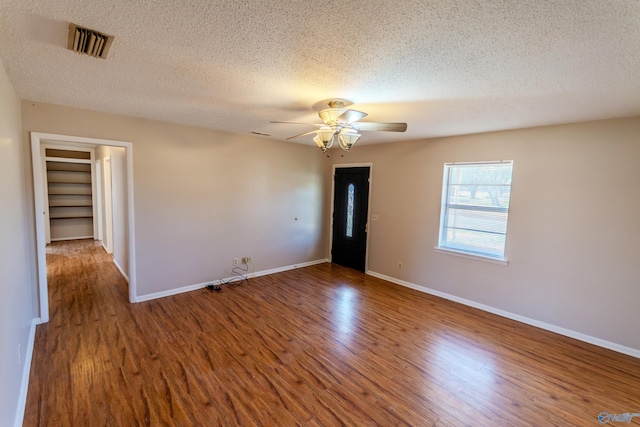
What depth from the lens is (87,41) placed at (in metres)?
1.63

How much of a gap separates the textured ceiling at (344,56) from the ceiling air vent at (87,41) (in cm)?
5

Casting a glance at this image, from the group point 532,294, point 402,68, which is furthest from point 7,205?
point 532,294

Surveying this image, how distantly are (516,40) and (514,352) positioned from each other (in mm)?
2911

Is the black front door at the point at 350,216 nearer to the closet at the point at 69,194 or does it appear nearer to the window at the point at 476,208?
the window at the point at 476,208

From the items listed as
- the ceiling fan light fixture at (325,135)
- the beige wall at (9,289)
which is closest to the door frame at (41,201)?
the beige wall at (9,289)

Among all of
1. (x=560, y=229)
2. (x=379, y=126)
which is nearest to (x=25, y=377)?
(x=379, y=126)

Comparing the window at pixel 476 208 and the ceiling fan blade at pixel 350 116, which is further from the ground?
the ceiling fan blade at pixel 350 116

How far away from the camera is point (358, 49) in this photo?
166 cm

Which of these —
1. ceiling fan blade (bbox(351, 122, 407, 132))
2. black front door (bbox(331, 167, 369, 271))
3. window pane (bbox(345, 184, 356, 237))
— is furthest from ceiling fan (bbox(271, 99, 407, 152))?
window pane (bbox(345, 184, 356, 237))

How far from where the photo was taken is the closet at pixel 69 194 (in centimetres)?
714

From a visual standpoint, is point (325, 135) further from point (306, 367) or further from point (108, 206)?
point (108, 206)

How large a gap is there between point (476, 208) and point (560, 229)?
96cm

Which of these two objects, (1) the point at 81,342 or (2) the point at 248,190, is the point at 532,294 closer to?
(2) the point at 248,190

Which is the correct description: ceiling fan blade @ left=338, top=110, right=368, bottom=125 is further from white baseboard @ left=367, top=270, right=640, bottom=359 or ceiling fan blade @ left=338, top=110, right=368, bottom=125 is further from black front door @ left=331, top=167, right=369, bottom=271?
white baseboard @ left=367, top=270, right=640, bottom=359
